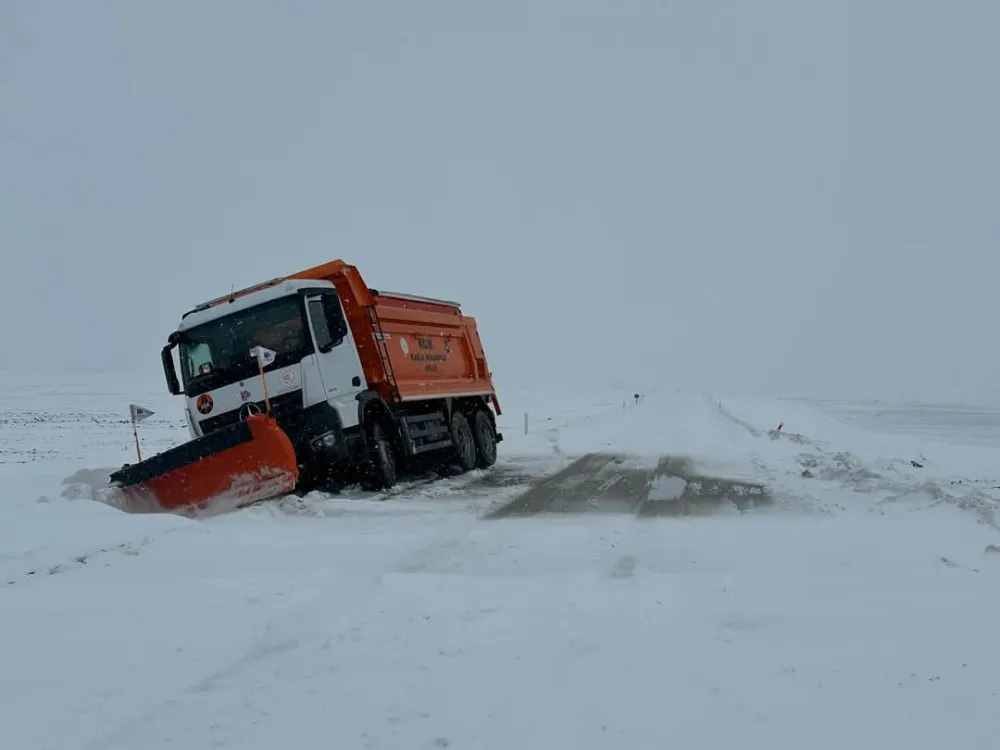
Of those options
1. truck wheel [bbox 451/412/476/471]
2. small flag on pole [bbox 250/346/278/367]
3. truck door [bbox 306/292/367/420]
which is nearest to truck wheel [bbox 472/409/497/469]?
truck wheel [bbox 451/412/476/471]

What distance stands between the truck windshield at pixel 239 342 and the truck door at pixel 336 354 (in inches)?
7.2

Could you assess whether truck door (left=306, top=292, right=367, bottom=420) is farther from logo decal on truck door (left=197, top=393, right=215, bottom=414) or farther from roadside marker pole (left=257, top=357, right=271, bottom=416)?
logo decal on truck door (left=197, top=393, right=215, bottom=414)

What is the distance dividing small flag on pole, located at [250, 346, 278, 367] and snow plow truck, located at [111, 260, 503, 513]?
22 mm

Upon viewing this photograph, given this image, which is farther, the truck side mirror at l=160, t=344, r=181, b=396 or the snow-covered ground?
the truck side mirror at l=160, t=344, r=181, b=396

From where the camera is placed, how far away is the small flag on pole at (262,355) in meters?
9.57

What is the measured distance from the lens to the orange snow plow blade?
898 centimetres

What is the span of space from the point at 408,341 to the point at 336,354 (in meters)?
2.56

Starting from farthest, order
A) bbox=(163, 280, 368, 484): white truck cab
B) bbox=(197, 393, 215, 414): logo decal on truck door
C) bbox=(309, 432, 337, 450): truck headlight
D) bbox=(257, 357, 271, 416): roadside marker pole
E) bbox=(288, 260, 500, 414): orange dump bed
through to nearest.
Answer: bbox=(288, 260, 500, 414): orange dump bed, bbox=(197, 393, 215, 414): logo decal on truck door, bbox=(163, 280, 368, 484): white truck cab, bbox=(309, 432, 337, 450): truck headlight, bbox=(257, 357, 271, 416): roadside marker pole

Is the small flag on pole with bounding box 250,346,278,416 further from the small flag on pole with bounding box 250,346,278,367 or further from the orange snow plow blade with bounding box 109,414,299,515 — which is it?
the orange snow plow blade with bounding box 109,414,299,515

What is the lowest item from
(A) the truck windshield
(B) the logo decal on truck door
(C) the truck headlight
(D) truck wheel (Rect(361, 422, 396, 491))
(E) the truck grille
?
(D) truck wheel (Rect(361, 422, 396, 491))

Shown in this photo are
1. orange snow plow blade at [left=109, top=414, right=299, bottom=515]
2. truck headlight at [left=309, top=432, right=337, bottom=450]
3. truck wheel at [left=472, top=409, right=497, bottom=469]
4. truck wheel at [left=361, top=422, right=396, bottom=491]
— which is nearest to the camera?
orange snow plow blade at [left=109, top=414, right=299, bottom=515]

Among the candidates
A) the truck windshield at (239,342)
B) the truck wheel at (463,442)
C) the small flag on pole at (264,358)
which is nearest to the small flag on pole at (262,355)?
the small flag on pole at (264,358)

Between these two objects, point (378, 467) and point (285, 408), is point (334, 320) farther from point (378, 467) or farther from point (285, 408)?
point (378, 467)

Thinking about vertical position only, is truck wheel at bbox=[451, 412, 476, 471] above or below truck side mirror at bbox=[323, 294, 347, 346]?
below
